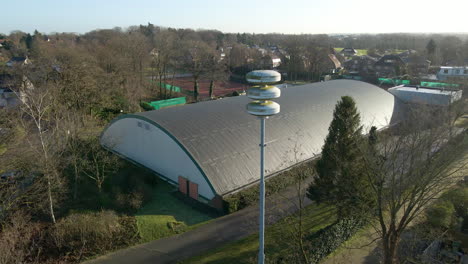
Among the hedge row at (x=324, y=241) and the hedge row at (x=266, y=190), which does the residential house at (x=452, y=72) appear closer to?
the hedge row at (x=266, y=190)

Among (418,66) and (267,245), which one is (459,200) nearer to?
(267,245)

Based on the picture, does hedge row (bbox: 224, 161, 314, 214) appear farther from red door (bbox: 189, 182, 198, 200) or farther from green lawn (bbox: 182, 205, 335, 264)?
green lawn (bbox: 182, 205, 335, 264)

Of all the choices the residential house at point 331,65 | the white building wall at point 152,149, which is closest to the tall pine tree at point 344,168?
the white building wall at point 152,149

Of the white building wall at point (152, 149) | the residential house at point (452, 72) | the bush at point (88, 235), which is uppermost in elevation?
the residential house at point (452, 72)

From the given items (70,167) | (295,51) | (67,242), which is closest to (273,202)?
(67,242)

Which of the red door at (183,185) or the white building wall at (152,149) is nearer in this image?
the white building wall at (152,149)

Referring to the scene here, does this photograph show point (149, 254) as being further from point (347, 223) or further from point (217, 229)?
point (347, 223)

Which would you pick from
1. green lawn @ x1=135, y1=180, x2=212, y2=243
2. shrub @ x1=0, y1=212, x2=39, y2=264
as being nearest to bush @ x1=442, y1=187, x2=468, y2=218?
green lawn @ x1=135, y1=180, x2=212, y2=243
